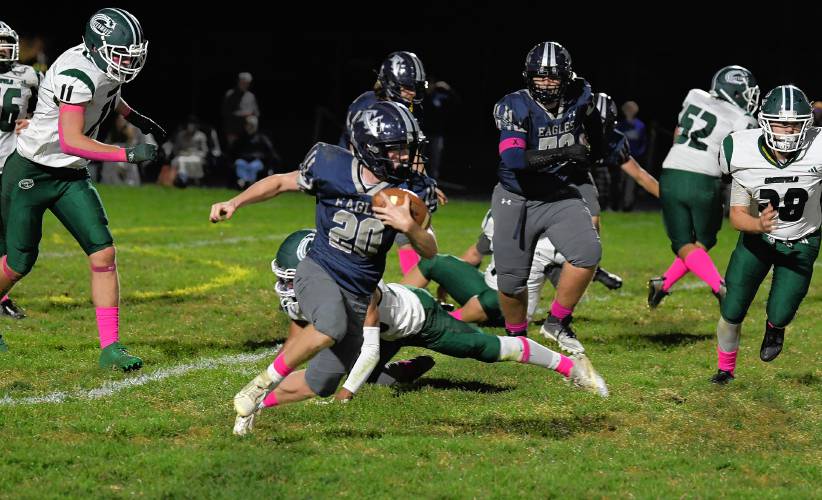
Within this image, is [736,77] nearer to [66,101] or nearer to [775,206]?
[775,206]

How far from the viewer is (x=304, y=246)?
19.0 ft

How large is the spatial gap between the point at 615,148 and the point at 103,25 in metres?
2.86

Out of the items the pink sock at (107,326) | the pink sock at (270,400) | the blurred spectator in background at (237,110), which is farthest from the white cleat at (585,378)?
the blurred spectator in background at (237,110)

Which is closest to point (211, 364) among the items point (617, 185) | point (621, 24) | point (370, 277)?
point (370, 277)

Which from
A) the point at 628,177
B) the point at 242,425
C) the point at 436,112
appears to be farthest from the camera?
the point at 436,112

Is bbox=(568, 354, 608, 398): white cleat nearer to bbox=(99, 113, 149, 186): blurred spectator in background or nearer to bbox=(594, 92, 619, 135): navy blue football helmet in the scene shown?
bbox=(594, 92, 619, 135): navy blue football helmet

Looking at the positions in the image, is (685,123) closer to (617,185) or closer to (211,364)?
(211,364)

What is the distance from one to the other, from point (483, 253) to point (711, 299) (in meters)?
1.99

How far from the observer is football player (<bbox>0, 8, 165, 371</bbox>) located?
6.54 meters

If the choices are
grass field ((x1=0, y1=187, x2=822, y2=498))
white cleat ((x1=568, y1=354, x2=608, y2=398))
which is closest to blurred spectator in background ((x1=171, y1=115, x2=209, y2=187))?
grass field ((x1=0, y1=187, x2=822, y2=498))

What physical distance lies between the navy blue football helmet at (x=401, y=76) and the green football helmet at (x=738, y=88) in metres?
2.01

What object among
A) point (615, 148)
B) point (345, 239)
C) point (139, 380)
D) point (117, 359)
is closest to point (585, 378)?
point (345, 239)

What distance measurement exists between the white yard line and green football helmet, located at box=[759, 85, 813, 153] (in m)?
2.87

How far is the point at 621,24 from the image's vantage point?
20.8m
